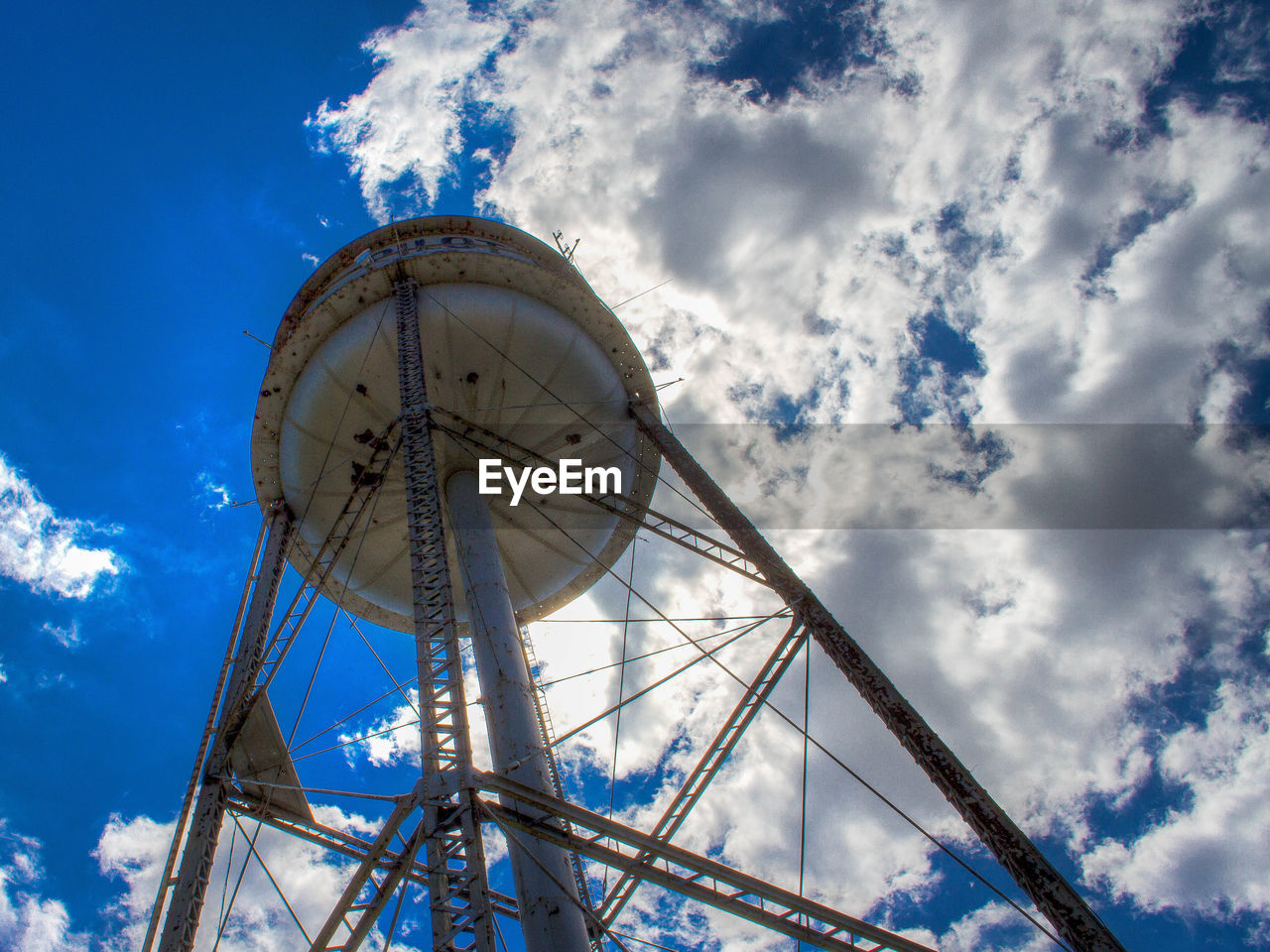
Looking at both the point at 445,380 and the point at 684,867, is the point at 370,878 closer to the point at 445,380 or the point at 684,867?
the point at 684,867

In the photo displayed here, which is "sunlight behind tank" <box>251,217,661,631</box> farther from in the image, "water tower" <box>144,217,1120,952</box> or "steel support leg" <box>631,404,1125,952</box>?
"steel support leg" <box>631,404,1125,952</box>

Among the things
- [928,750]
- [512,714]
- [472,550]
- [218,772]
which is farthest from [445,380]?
[928,750]

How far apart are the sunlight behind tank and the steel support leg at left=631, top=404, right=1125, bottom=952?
2779mm

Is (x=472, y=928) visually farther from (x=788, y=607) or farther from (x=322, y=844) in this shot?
(x=788, y=607)

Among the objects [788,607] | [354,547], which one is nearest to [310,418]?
[354,547]

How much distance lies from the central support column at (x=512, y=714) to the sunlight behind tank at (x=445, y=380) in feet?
4.03

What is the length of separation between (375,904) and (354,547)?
7.55 metres

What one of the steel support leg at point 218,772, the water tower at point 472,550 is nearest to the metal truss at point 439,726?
the water tower at point 472,550

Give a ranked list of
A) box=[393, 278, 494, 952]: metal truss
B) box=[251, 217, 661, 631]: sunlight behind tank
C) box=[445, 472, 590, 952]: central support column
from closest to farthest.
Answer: box=[393, 278, 494, 952]: metal truss < box=[445, 472, 590, 952]: central support column < box=[251, 217, 661, 631]: sunlight behind tank

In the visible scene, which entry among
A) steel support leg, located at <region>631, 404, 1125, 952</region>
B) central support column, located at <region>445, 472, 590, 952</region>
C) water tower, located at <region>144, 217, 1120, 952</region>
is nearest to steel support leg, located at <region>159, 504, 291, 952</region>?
water tower, located at <region>144, 217, 1120, 952</region>

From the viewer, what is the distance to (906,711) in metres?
8.30

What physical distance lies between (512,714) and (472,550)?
2780mm

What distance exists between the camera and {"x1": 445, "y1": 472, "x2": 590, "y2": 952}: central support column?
326 inches

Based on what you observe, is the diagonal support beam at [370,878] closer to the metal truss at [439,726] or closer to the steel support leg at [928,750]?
the metal truss at [439,726]
